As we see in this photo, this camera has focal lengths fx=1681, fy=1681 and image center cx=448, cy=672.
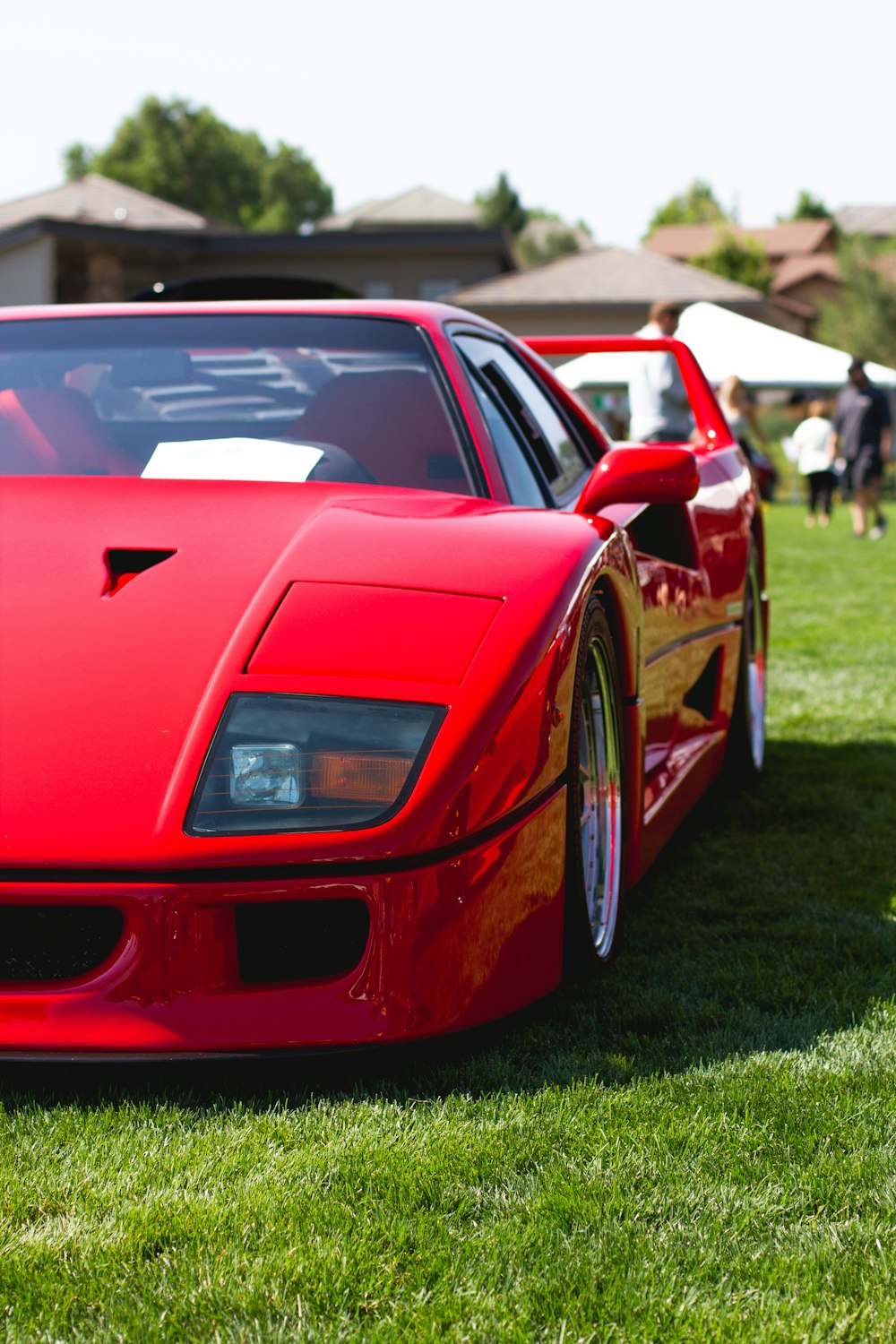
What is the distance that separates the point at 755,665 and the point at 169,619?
3.05 m

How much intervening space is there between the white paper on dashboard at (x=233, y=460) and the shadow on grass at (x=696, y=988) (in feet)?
3.56

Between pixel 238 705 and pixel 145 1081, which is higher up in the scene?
pixel 238 705

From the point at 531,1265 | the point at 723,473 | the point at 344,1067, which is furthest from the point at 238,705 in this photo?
the point at 723,473

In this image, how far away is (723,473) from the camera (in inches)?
190

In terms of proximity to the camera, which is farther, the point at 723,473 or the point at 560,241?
the point at 560,241

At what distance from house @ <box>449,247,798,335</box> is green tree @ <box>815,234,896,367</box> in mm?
36806

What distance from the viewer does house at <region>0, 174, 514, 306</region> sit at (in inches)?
1244

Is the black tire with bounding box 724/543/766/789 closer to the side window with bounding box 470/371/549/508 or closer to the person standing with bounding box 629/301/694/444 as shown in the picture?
the side window with bounding box 470/371/549/508

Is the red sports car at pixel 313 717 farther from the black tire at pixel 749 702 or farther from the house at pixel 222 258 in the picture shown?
the house at pixel 222 258

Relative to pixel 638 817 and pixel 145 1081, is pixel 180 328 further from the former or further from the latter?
pixel 145 1081

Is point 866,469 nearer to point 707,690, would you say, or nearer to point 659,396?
point 659,396

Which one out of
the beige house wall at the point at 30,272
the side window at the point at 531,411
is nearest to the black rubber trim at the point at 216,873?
the side window at the point at 531,411

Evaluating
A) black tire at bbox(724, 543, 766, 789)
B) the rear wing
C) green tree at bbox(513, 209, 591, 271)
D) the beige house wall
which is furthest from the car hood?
green tree at bbox(513, 209, 591, 271)

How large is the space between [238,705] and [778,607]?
28.0 ft
